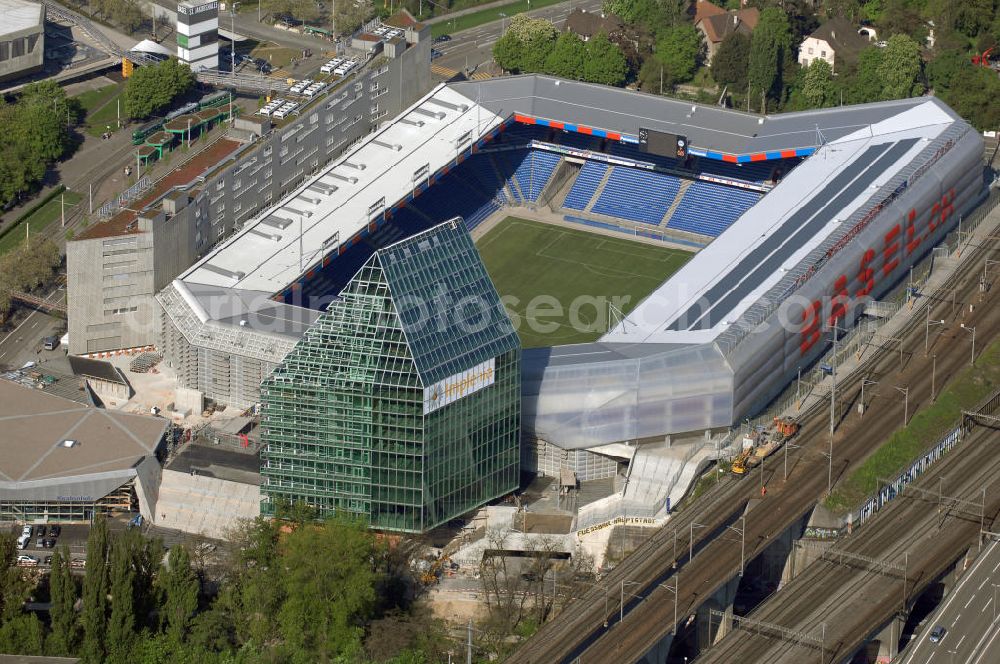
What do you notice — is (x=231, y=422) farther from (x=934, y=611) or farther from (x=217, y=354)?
(x=934, y=611)

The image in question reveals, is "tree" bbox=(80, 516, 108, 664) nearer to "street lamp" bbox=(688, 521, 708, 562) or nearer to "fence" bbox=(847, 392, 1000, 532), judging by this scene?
"street lamp" bbox=(688, 521, 708, 562)

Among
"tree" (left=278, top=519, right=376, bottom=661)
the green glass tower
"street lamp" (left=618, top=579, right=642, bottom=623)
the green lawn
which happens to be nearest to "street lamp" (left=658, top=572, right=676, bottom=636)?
"street lamp" (left=618, top=579, right=642, bottom=623)

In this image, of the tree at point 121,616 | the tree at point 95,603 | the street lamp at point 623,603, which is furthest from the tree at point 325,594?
the street lamp at point 623,603

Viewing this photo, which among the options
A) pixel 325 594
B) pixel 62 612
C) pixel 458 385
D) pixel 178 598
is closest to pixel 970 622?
pixel 458 385

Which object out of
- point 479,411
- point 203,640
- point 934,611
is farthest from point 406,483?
point 934,611

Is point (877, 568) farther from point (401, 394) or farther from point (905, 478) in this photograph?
point (401, 394)
